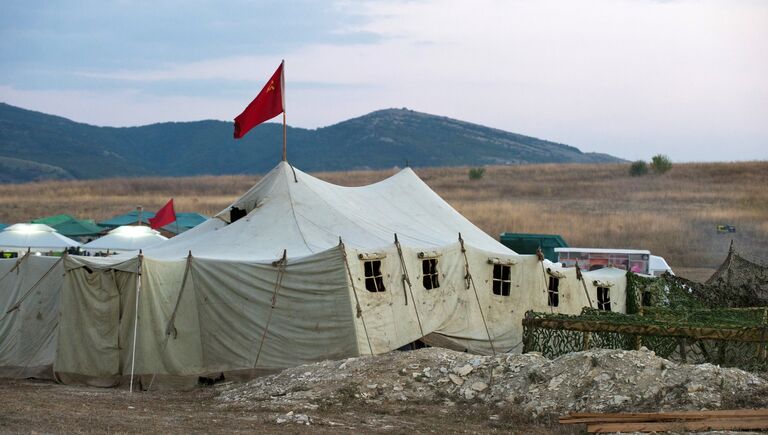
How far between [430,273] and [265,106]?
5.22 m

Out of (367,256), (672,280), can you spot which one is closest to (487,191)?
(672,280)

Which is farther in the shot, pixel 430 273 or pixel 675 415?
pixel 430 273

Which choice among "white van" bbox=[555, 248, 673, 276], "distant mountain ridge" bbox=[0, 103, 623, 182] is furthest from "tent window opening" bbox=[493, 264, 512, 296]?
"distant mountain ridge" bbox=[0, 103, 623, 182]

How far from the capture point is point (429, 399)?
1302 cm

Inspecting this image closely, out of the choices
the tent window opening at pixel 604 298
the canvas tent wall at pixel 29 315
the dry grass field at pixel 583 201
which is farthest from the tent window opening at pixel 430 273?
the dry grass field at pixel 583 201

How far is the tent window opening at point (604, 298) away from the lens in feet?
68.2

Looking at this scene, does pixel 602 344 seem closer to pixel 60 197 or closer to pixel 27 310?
pixel 27 310

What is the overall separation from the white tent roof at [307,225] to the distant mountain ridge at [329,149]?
5030 inches

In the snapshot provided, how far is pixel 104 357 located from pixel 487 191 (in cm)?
5837

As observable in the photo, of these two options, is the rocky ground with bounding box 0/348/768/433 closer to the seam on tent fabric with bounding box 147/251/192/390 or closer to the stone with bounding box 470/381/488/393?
the stone with bounding box 470/381/488/393

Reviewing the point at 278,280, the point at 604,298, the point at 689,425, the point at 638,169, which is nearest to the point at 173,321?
the point at 278,280

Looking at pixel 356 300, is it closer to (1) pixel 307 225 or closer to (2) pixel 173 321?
(2) pixel 173 321

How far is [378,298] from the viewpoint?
17438 millimetres

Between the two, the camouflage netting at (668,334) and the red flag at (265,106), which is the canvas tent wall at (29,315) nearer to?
the red flag at (265,106)
